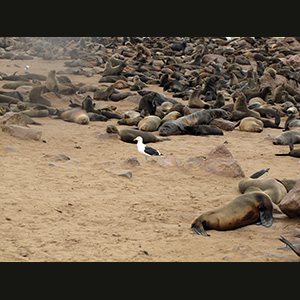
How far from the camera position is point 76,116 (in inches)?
382

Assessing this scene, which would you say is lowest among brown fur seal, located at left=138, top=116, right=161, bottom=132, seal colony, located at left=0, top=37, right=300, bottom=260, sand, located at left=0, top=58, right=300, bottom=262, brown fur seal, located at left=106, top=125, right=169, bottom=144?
seal colony, located at left=0, top=37, right=300, bottom=260

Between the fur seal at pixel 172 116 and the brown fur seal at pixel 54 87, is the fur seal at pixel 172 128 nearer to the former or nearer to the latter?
the fur seal at pixel 172 116

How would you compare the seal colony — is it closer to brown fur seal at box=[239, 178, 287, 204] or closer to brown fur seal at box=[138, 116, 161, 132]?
brown fur seal at box=[138, 116, 161, 132]

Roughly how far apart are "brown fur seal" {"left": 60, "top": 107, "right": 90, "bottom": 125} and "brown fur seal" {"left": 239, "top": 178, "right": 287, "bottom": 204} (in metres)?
4.98

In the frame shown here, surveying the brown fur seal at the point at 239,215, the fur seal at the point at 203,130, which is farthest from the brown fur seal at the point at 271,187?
the fur seal at the point at 203,130

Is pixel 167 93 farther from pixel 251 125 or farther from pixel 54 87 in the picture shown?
pixel 251 125

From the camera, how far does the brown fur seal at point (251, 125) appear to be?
9938 mm

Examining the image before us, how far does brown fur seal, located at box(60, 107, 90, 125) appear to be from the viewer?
9.56m

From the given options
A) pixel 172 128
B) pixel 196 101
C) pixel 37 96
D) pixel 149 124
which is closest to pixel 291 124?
pixel 196 101

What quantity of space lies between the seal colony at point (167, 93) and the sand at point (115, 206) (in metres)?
0.55

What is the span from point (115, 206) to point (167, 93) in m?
10.3

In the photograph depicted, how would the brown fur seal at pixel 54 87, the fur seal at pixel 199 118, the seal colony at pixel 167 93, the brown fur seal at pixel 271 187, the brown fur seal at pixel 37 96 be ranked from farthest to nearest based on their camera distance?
1. the brown fur seal at pixel 54 87
2. the brown fur seal at pixel 37 96
3. the fur seal at pixel 199 118
4. the seal colony at pixel 167 93
5. the brown fur seal at pixel 271 187

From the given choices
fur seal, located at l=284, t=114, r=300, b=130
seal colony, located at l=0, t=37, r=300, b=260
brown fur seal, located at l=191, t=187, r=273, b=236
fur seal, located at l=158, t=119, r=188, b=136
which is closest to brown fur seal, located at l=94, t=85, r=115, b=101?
seal colony, located at l=0, t=37, r=300, b=260

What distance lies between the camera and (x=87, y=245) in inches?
137
